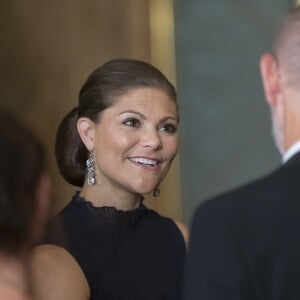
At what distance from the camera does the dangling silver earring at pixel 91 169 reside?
7.14 feet

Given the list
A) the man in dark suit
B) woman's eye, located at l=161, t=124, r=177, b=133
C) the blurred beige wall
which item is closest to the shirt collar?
the man in dark suit

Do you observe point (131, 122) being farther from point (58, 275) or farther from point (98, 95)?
point (58, 275)

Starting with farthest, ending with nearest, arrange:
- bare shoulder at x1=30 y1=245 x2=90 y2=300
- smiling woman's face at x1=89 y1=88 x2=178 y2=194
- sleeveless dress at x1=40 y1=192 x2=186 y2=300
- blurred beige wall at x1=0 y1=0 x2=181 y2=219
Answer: blurred beige wall at x1=0 y1=0 x2=181 y2=219, smiling woman's face at x1=89 y1=88 x2=178 y2=194, sleeveless dress at x1=40 y1=192 x2=186 y2=300, bare shoulder at x1=30 y1=245 x2=90 y2=300

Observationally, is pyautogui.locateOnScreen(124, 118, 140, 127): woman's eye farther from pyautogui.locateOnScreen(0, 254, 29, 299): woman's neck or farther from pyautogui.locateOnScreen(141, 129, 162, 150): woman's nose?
pyautogui.locateOnScreen(0, 254, 29, 299): woman's neck

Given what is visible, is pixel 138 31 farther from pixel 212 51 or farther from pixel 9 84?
pixel 9 84

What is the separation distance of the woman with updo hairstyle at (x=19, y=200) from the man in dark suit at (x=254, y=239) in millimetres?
255

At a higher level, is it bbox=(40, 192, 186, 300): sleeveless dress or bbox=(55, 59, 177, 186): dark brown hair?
bbox=(55, 59, 177, 186): dark brown hair

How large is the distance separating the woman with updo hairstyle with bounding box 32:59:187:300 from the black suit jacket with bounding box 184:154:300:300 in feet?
2.28

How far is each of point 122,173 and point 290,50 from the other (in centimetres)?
76

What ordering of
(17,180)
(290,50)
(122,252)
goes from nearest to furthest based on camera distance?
(17,180) → (290,50) → (122,252)

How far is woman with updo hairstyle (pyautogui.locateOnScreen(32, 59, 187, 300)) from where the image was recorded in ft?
6.91

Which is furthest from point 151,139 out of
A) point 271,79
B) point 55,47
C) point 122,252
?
point 55,47

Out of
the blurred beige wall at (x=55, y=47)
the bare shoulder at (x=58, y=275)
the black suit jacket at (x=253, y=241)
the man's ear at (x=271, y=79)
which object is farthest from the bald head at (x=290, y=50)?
the blurred beige wall at (x=55, y=47)

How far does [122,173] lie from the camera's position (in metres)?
2.15
